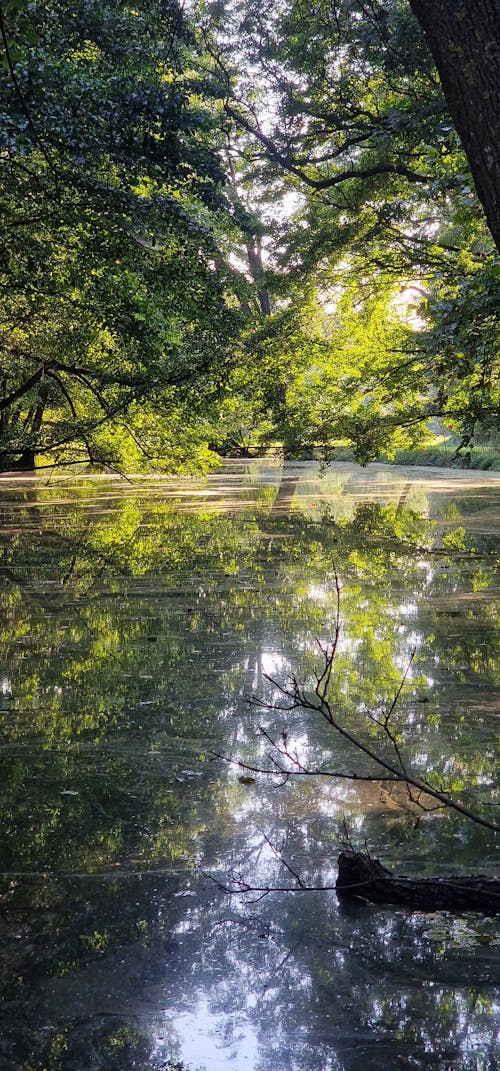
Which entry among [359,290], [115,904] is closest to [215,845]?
[115,904]

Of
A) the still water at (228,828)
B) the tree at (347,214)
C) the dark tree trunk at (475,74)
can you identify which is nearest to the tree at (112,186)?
the tree at (347,214)

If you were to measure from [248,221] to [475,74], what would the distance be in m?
9.28

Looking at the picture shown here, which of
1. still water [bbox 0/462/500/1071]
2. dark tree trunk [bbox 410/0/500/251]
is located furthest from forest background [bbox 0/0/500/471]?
still water [bbox 0/462/500/1071]

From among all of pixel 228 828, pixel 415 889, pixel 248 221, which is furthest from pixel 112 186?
Result: pixel 415 889

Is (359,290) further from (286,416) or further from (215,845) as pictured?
(215,845)

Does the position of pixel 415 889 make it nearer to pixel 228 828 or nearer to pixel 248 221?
pixel 228 828

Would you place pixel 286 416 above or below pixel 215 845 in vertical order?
above

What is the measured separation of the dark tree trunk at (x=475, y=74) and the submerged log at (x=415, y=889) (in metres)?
2.08

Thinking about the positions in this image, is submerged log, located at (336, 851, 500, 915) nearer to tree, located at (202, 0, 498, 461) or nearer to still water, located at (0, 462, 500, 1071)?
still water, located at (0, 462, 500, 1071)

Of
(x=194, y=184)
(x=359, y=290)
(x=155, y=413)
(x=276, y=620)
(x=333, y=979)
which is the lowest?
(x=333, y=979)

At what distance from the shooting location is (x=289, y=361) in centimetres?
1476

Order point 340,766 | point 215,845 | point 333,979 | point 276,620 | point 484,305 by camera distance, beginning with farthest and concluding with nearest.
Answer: point 276,620 → point 484,305 → point 340,766 → point 215,845 → point 333,979

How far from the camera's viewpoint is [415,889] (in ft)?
9.55

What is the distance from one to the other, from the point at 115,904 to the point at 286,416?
1228 centimetres
